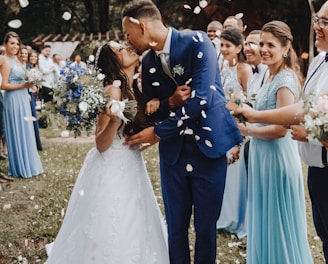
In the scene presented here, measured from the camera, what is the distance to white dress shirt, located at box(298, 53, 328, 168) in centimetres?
289

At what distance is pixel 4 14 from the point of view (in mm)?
24406

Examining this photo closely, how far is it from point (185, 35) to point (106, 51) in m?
0.64

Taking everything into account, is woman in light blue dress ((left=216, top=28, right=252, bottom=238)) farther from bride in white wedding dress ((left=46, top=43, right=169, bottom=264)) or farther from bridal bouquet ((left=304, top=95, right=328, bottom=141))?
bridal bouquet ((left=304, top=95, right=328, bottom=141))

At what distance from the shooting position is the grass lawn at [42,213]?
176 inches

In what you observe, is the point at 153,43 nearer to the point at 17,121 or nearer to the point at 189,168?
the point at 189,168

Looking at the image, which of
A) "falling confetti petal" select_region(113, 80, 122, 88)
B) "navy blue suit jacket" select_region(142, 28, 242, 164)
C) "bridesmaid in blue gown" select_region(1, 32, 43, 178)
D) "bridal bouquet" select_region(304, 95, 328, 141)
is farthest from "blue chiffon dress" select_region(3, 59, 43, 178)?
"bridal bouquet" select_region(304, 95, 328, 141)

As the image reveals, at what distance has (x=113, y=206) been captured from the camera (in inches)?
140

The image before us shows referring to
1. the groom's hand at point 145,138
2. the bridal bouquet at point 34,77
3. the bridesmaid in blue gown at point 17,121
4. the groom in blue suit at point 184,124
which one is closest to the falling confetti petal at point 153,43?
the groom in blue suit at point 184,124

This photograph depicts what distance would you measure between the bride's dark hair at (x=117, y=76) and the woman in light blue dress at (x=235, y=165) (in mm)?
1583

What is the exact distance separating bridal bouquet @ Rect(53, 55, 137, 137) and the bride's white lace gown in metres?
0.51

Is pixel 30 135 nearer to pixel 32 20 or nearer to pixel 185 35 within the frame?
pixel 185 35

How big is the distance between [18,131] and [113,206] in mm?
4435

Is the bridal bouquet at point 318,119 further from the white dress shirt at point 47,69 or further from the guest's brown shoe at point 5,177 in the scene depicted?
the white dress shirt at point 47,69

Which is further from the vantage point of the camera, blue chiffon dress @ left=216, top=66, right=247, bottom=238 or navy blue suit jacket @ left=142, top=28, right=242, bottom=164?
blue chiffon dress @ left=216, top=66, right=247, bottom=238
